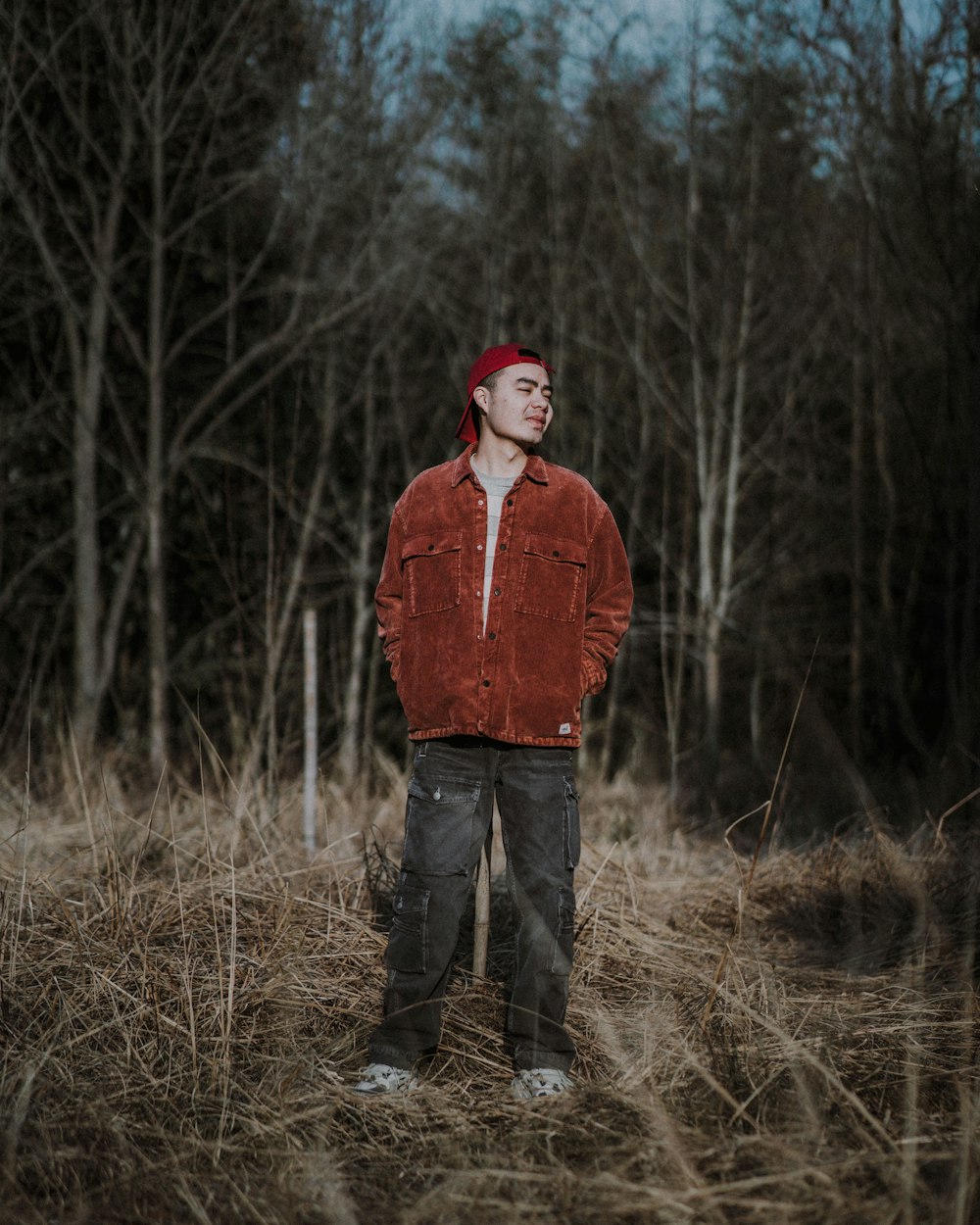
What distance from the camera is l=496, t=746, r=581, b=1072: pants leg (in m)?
2.59

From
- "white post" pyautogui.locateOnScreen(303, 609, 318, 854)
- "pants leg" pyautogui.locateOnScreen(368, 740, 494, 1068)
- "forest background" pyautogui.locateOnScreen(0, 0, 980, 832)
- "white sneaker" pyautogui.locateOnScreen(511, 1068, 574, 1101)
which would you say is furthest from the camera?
"forest background" pyautogui.locateOnScreen(0, 0, 980, 832)

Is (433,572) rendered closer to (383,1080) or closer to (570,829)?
(570,829)

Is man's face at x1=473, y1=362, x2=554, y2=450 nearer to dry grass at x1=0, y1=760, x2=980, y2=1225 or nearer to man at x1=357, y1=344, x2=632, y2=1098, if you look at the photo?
man at x1=357, y1=344, x2=632, y2=1098

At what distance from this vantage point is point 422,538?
276 cm

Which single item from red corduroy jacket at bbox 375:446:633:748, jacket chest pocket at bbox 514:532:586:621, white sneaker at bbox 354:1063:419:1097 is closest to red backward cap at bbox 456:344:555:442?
red corduroy jacket at bbox 375:446:633:748

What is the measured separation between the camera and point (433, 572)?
2727mm

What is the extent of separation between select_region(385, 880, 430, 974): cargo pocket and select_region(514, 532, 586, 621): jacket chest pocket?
71 cm

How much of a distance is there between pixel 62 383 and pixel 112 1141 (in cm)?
664

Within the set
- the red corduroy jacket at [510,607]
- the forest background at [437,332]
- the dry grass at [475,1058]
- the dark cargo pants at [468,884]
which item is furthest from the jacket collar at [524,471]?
the forest background at [437,332]

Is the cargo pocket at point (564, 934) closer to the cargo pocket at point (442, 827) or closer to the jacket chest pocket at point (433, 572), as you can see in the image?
the cargo pocket at point (442, 827)

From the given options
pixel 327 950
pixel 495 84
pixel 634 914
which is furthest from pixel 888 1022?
pixel 495 84

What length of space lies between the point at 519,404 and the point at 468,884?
1.15 metres

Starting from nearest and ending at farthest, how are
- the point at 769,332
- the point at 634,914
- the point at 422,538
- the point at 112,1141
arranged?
the point at 112,1141
the point at 422,538
the point at 634,914
the point at 769,332

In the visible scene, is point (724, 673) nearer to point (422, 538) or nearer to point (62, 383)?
point (62, 383)
